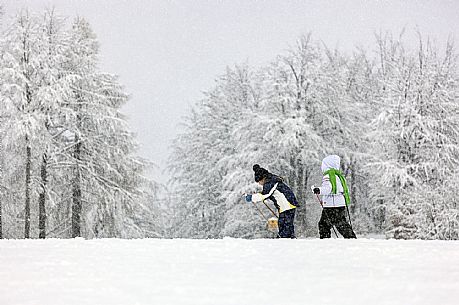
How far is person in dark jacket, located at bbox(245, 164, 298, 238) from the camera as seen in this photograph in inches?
393

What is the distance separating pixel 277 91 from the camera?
96.2 feet

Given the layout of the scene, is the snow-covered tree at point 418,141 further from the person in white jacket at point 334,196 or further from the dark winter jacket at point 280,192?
the dark winter jacket at point 280,192

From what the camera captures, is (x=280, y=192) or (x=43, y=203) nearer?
(x=280, y=192)

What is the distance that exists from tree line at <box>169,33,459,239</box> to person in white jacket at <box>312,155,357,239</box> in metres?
13.1

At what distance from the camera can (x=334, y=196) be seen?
9.82 metres

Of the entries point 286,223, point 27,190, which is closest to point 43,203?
point 27,190
